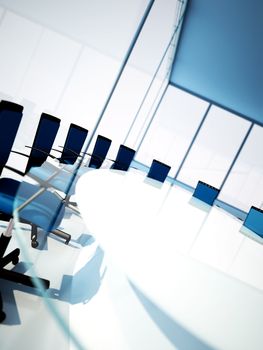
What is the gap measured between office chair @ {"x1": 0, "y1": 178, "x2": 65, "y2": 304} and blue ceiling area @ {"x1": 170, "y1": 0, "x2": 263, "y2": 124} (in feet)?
12.4

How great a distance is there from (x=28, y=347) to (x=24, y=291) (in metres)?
0.43

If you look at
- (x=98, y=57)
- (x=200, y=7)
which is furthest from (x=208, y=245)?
(x=98, y=57)

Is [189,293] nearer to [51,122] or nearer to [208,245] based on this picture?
[208,245]

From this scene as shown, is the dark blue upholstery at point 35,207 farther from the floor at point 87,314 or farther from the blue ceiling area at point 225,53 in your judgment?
the blue ceiling area at point 225,53

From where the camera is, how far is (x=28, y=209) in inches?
41.4

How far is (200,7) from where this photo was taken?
13.9ft

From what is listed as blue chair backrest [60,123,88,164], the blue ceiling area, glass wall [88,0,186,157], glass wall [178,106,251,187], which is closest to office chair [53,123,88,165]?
blue chair backrest [60,123,88,164]

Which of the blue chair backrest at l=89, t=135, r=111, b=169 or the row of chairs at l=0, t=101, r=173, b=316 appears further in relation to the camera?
the blue chair backrest at l=89, t=135, r=111, b=169

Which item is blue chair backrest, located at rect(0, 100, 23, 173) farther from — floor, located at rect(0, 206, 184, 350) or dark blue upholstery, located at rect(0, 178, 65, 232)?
floor, located at rect(0, 206, 184, 350)

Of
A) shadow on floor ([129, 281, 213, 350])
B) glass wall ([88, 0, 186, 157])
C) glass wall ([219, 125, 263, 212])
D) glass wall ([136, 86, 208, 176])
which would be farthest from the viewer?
glass wall ([136, 86, 208, 176])

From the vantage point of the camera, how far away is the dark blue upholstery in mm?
1062

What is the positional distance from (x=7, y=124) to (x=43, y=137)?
814 millimetres

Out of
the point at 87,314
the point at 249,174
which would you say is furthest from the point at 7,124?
the point at 249,174

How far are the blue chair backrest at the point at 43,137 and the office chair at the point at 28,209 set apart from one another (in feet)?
2.09
